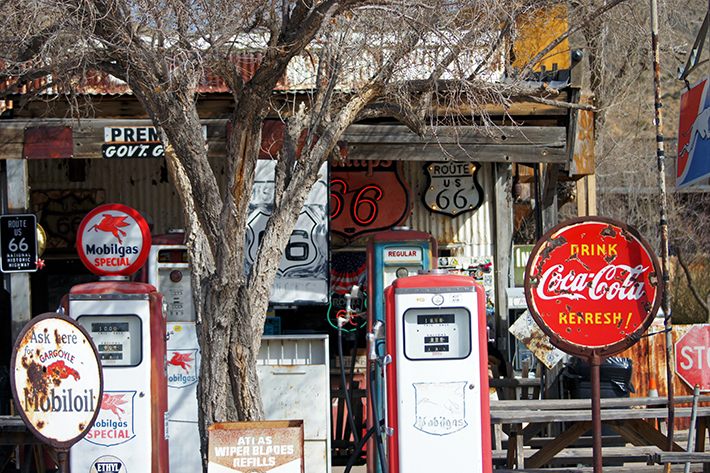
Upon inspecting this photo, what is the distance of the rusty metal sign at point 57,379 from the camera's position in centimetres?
439

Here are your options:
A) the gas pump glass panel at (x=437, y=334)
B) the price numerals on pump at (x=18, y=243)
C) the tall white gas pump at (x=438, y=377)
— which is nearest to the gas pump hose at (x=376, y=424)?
the tall white gas pump at (x=438, y=377)

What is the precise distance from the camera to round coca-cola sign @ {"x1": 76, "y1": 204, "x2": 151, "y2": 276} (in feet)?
18.6

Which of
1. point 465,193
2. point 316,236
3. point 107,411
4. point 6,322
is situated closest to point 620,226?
point 107,411

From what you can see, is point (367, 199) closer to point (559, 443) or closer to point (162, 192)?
point (162, 192)

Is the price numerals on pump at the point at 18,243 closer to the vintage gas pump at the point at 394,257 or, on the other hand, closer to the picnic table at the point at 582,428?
the vintage gas pump at the point at 394,257

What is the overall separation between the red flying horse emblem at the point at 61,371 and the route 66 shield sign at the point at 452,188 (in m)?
6.32

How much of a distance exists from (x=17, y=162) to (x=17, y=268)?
118 cm

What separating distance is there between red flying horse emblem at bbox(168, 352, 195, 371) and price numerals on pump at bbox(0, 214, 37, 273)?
2127 millimetres

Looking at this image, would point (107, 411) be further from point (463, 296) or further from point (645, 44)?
point (645, 44)

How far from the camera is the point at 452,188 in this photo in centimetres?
1005

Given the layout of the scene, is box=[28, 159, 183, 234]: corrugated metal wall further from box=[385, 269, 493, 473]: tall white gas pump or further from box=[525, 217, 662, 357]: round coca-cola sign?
box=[525, 217, 662, 357]: round coca-cola sign

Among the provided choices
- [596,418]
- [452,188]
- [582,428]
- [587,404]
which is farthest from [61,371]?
[452,188]

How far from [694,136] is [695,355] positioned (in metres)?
3.50

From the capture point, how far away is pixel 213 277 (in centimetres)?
512
